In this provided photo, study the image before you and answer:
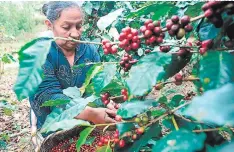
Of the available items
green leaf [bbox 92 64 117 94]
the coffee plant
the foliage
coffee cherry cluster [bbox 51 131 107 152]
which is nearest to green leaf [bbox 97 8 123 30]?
the coffee plant

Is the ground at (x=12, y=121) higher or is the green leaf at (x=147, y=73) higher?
the green leaf at (x=147, y=73)

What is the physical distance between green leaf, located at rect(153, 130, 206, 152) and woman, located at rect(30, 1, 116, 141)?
1.25 meters

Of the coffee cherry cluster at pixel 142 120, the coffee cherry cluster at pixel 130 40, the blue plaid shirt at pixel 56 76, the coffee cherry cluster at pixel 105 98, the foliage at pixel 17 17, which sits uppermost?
the coffee cherry cluster at pixel 130 40

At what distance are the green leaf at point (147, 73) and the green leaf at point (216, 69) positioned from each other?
4.5 inches

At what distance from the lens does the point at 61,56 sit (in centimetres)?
210

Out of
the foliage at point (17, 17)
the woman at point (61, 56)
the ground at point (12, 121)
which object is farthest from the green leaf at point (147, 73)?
the foliage at point (17, 17)

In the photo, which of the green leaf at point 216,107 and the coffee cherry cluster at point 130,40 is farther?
the coffee cherry cluster at point 130,40

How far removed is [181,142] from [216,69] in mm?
149

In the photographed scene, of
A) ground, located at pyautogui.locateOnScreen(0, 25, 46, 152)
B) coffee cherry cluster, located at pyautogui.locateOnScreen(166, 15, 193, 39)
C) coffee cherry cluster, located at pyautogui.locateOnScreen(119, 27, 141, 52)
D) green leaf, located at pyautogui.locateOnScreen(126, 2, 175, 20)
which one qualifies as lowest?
ground, located at pyautogui.locateOnScreen(0, 25, 46, 152)

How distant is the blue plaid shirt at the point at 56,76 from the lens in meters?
1.89

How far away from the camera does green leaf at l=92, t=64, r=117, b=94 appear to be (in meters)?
0.91

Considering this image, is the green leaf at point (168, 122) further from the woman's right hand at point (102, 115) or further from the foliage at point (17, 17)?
the foliage at point (17, 17)

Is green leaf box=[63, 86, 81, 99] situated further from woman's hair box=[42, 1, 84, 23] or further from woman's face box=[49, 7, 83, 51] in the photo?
woman's hair box=[42, 1, 84, 23]

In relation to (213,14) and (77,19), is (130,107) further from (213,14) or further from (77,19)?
(77,19)
